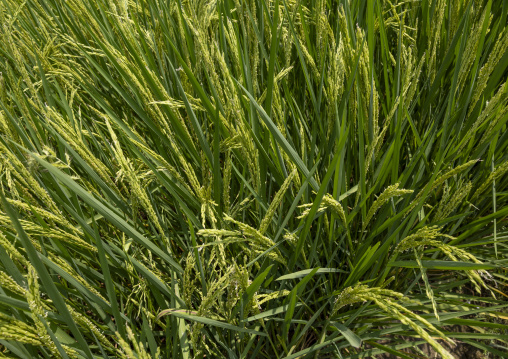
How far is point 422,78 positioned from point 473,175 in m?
0.38

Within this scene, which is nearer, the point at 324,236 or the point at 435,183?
the point at 435,183

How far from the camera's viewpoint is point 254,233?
66 cm

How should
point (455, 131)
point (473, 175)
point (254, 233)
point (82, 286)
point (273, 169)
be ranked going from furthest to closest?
point (473, 175) < point (455, 131) < point (273, 169) < point (82, 286) < point (254, 233)

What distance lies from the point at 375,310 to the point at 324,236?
0.25m

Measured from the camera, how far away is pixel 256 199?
90cm

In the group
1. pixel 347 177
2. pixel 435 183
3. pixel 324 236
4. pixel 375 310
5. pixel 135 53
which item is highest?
pixel 135 53

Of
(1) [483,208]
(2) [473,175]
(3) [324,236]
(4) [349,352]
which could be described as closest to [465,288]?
(1) [483,208]

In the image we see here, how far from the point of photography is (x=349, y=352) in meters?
1.11

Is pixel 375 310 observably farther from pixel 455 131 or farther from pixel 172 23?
pixel 172 23

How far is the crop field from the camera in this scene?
2.40 feet

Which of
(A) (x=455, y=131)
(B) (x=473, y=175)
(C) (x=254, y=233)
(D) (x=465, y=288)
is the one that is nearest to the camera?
(C) (x=254, y=233)

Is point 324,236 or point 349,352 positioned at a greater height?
point 324,236

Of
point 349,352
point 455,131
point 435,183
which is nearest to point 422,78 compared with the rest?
point 455,131

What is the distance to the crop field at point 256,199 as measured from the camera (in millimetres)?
731
